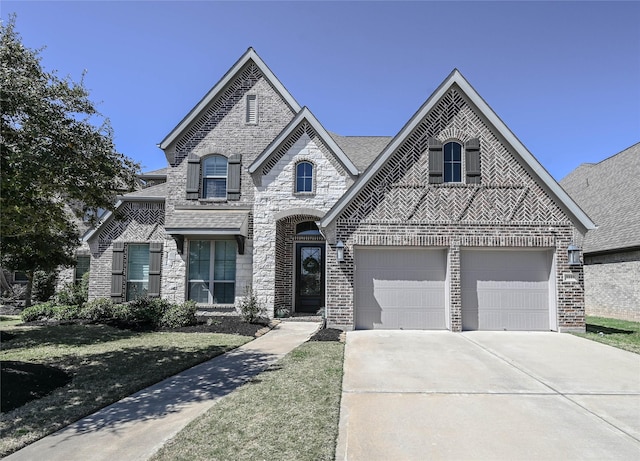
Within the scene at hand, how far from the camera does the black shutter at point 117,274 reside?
51.2 ft

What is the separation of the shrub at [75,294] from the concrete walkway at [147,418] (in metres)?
11.2

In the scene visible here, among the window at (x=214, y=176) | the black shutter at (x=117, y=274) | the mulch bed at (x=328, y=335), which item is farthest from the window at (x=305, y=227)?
the black shutter at (x=117, y=274)

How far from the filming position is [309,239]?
14977 millimetres

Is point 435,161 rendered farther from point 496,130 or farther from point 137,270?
point 137,270

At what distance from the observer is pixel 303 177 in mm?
13992

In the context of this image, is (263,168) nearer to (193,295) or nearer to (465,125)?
(193,295)

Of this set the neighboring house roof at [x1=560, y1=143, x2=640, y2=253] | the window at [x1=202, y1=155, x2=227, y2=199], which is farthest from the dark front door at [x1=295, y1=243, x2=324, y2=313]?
the neighboring house roof at [x1=560, y1=143, x2=640, y2=253]

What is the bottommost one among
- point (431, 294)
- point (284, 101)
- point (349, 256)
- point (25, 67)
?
point (431, 294)

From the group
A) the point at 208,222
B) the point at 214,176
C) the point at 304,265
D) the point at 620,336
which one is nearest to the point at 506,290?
the point at 620,336

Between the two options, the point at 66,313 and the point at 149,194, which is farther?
the point at 149,194

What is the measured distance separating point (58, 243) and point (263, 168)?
7.35 m

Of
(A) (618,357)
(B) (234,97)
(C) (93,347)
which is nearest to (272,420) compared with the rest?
(C) (93,347)

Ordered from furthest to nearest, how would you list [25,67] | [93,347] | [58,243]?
[58,243] → [93,347] → [25,67]

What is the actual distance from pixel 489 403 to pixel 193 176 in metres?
12.6
